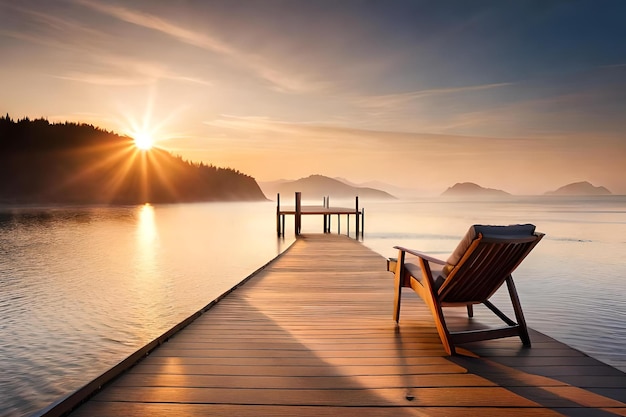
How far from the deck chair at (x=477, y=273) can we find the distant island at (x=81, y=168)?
10508 centimetres

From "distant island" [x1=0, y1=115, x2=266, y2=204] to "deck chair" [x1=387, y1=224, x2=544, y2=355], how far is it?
105 m

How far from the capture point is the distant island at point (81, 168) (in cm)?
9350

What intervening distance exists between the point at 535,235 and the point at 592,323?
4729mm

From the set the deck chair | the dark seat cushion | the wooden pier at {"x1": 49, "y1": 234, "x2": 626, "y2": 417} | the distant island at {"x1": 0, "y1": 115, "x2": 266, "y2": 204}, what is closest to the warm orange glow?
the distant island at {"x1": 0, "y1": 115, "x2": 266, "y2": 204}

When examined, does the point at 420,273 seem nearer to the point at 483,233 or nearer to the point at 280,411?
the point at 483,233

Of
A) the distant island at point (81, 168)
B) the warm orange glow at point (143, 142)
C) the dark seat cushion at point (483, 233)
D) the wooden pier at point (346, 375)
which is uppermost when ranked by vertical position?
the warm orange glow at point (143, 142)

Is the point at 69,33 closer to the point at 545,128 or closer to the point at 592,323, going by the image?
the point at 592,323

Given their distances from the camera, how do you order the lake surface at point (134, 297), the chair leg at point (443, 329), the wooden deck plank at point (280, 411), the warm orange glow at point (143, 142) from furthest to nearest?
the warm orange glow at point (143, 142) → the lake surface at point (134, 297) → the chair leg at point (443, 329) → the wooden deck plank at point (280, 411)

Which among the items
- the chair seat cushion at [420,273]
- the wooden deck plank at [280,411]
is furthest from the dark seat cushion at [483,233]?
the wooden deck plank at [280,411]

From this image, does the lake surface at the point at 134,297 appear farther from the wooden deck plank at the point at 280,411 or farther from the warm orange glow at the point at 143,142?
the warm orange glow at the point at 143,142

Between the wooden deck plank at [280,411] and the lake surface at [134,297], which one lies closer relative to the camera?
the wooden deck plank at [280,411]

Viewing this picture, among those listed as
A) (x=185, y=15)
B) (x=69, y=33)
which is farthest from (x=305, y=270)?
(x=69, y=33)

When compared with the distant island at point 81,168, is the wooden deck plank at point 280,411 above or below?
below

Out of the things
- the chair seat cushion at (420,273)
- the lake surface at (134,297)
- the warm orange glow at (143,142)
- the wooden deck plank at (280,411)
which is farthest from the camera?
the warm orange glow at (143,142)
